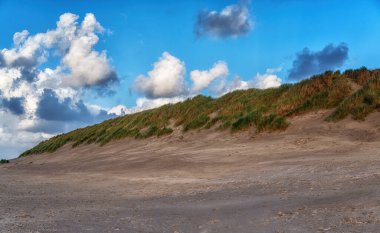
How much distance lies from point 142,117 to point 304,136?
16026 millimetres

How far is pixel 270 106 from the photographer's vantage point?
21375 mm

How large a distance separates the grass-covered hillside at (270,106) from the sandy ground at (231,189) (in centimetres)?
75

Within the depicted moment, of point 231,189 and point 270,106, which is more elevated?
point 270,106

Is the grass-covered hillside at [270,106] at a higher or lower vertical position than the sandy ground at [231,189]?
higher

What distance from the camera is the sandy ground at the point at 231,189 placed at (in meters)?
7.13

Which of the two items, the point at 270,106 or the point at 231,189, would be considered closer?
the point at 231,189

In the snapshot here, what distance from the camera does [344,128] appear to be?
52.3 feet

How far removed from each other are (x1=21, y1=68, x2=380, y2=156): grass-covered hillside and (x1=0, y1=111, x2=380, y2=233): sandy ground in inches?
29.5

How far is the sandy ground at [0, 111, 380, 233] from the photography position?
23.4 feet

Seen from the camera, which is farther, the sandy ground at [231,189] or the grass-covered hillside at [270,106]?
the grass-covered hillside at [270,106]

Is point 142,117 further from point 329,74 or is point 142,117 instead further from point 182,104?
point 329,74

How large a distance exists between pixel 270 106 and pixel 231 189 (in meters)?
11.7

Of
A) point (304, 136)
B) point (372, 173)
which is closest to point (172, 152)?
point (304, 136)

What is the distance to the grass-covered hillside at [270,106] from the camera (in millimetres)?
17625
